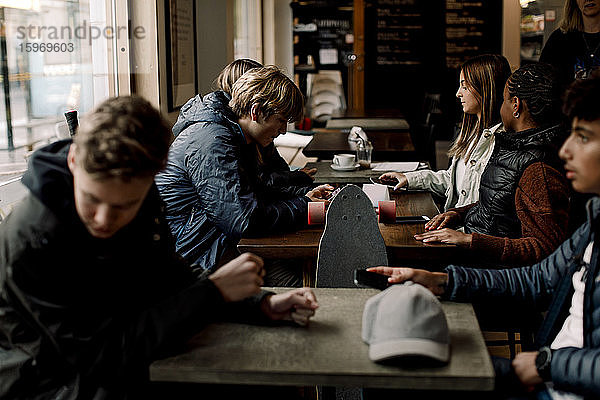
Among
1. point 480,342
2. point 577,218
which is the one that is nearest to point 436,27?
point 577,218

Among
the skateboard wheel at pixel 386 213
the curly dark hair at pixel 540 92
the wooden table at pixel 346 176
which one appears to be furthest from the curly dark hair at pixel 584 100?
the wooden table at pixel 346 176

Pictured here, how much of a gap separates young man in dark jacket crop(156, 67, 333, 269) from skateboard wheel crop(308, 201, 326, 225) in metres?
0.03

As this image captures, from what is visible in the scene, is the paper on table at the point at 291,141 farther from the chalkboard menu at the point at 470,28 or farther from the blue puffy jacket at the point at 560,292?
the chalkboard menu at the point at 470,28

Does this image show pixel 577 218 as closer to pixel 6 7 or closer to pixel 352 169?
pixel 352 169

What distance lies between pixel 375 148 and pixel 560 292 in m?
3.15

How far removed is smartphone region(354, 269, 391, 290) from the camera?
6.15ft

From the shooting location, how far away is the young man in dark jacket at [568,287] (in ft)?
5.16

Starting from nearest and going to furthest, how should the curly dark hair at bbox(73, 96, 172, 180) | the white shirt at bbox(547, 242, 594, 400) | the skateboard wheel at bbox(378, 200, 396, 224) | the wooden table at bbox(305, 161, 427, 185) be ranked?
1. the curly dark hair at bbox(73, 96, 172, 180)
2. the white shirt at bbox(547, 242, 594, 400)
3. the skateboard wheel at bbox(378, 200, 396, 224)
4. the wooden table at bbox(305, 161, 427, 185)

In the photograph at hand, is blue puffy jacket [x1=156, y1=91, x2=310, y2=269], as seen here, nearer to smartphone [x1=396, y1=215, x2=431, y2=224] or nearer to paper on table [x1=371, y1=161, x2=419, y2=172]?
smartphone [x1=396, y1=215, x2=431, y2=224]

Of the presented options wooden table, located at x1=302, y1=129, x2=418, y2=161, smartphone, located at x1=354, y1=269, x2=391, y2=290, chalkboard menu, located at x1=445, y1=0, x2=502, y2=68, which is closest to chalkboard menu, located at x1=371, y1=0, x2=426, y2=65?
chalkboard menu, located at x1=445, y1=0, x2=502, y2=68

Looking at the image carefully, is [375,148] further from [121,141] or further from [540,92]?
[121,141]

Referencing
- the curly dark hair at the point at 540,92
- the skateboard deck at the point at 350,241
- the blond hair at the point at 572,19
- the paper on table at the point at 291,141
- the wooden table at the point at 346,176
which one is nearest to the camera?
the skateboard deck at the point at 350,241

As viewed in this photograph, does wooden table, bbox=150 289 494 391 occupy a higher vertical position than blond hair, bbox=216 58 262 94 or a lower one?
lower

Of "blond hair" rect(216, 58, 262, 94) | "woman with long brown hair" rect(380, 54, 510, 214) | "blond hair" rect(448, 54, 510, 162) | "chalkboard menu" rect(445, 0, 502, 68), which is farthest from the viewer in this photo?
"chalkboard menu" rect(445, 0, 502, 68)
